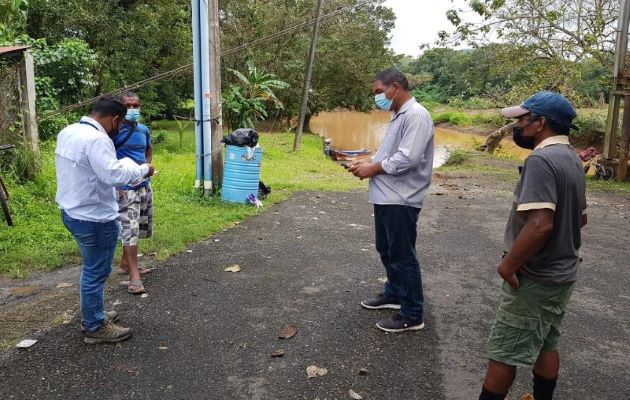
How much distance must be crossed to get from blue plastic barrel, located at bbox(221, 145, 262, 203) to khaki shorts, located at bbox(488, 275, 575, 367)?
569 cm

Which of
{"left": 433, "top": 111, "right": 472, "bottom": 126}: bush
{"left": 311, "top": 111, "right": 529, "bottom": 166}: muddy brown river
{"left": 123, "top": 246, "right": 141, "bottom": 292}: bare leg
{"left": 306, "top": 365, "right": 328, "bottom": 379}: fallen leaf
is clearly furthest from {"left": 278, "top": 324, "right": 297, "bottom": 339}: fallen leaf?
{"left": 433, "top": 111, "right": 472, "bottom": 126}: bush

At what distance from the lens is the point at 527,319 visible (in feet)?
8.29

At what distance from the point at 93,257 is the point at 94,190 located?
18.3 inches

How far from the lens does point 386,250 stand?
4.12 m

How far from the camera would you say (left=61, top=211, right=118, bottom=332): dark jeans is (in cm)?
344

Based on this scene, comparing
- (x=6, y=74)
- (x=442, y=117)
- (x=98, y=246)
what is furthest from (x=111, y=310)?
(x=442, y=117)

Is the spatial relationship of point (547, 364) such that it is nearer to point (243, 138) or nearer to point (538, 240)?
point (538, 240)

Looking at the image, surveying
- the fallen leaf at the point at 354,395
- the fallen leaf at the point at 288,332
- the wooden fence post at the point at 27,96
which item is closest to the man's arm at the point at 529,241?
the fallen leaf at the point at 354,395

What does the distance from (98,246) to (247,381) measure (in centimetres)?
134

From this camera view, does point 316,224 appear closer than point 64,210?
No

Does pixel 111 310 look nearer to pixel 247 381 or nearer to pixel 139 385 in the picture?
pixel 139 385

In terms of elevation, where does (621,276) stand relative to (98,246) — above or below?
below

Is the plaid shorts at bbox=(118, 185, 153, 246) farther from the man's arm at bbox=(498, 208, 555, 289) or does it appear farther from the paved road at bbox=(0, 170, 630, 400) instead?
the man's arm at bbox=(498, 208, 555, 289)

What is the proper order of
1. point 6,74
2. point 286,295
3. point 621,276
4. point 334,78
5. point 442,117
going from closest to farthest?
1. point 286,295
2. point 621,276
3. point 6,74
4. point 334,78
5. point 442,117
